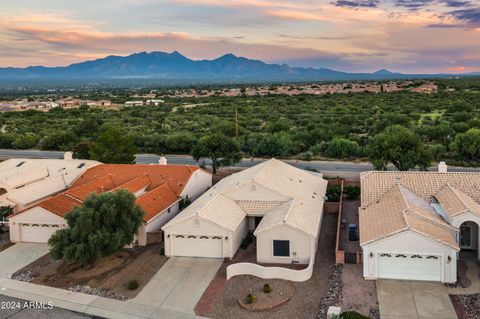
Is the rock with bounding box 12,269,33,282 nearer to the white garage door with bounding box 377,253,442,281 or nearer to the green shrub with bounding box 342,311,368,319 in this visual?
the green shrub with bounding box 342,311,368,319

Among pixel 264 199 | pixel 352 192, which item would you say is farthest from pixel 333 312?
pixel 352 192

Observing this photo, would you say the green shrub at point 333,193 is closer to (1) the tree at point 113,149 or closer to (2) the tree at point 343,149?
(2) the tree at point 343,149

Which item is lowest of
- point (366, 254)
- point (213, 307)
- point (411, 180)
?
point (213, 307)

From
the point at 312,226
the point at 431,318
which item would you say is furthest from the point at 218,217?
the point at 431,318

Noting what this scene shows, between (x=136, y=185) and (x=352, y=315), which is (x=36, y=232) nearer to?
(x=136, y=185)

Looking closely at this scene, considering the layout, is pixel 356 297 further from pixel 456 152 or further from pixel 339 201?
pixel 456 152

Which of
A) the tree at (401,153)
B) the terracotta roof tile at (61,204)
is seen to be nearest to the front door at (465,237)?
the tree at (401,153)
